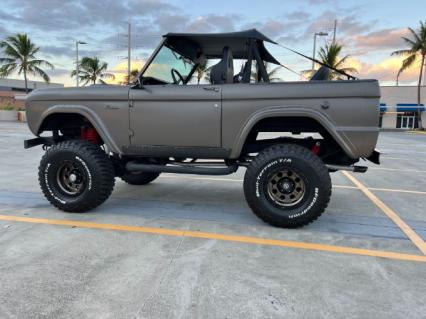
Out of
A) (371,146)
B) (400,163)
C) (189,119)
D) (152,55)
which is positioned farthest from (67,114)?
(400,163)

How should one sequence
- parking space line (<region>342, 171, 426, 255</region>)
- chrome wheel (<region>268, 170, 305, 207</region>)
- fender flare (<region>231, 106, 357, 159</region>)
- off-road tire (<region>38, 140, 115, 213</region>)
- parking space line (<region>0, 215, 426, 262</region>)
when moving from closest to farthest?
parking space line (<region>0, 215, 426, 262</region>) < parking space line (<region>342, 171, 426, 255</region>) < fender flare (<region>231, 106, 357, 159</region>) < chrome wheel (<region>268, 170, 305, 207</region>) < off-road tire (<region>38, 140, 115, 213</region>)

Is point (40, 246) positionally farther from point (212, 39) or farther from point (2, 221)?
point (212, 39)

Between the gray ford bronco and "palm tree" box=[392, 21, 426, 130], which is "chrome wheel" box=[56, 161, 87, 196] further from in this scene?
"palm tree" box=[392, 21, 426, 130]

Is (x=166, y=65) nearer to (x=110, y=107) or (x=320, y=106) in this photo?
(x=110, y=107)

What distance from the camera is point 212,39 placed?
15.5 ft

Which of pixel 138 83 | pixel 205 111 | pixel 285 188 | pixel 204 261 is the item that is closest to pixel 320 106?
pixel 285 188

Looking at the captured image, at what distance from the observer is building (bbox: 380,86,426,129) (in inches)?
1586

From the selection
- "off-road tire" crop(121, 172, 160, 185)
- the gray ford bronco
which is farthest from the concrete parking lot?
"off-road tire" crop(121, 172, 160, 185)

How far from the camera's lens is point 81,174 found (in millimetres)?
4574

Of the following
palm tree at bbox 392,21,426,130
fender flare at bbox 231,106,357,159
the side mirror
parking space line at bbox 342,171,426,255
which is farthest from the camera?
palm tree at bbox 392,21,426,130

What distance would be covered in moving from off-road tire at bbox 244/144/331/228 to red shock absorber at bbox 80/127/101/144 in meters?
2.24

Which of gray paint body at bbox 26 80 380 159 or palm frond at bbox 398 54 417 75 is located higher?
palm frond at bbox 398 54 417 75

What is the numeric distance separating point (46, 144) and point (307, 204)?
11.6 feet

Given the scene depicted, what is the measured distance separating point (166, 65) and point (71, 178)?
1.86m
